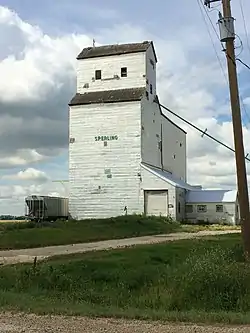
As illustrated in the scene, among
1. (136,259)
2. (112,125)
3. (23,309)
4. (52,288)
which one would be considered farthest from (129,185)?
(23,309)

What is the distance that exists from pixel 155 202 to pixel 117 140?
6.76m

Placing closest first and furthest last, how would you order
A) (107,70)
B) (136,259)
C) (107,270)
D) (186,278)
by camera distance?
1. (186,278)
2. (107,270)
3. (136,259)
4. (107,70)

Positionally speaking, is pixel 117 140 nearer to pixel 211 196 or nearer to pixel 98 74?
pixel 98 74

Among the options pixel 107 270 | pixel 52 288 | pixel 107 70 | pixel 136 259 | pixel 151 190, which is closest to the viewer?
pixel 52 288

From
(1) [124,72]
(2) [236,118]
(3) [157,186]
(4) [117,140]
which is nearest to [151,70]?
(1) [124,72]

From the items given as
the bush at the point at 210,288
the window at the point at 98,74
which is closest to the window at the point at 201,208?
the window at the point at 98,74

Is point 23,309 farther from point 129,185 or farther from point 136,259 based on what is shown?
point 129,185

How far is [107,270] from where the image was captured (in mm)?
17375

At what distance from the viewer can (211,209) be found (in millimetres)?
55688

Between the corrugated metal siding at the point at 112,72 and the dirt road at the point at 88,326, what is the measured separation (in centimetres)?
4487

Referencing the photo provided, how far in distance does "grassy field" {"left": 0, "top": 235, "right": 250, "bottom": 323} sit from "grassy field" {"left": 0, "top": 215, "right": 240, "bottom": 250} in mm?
9127

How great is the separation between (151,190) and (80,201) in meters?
6.88

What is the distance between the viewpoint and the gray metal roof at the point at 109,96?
52.2 meters

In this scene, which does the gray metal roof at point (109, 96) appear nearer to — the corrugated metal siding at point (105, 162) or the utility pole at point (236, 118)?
the corrugated metal siding at point (105, 162)
